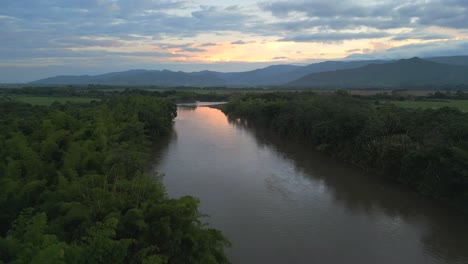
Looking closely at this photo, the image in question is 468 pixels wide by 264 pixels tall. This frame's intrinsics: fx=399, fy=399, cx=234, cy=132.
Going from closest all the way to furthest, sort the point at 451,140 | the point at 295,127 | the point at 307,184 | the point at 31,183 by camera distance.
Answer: the point at 31,183 < the point at 451,140 < the point at 307,184 < the point at 295,127

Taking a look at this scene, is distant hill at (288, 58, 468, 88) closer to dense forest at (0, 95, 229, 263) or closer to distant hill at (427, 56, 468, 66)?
distant hill at (427, 56, 468, 66)

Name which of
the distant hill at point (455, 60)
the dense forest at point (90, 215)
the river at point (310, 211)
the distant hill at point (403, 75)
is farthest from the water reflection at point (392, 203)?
the distant hill at point (455, 60)

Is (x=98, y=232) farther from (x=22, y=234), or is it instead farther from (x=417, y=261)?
(x=417, y=261)

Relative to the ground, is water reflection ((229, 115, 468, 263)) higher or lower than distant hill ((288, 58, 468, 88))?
lower

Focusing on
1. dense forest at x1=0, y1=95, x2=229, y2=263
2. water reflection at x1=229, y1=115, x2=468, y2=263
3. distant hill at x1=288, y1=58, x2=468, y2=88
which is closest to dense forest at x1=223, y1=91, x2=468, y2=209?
water reflection at x1=229, y1=115, x2=468, y2=263

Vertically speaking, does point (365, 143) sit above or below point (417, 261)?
above

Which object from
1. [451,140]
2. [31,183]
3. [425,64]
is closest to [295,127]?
[451,140]

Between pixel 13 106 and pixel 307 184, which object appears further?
pixel 13 106
